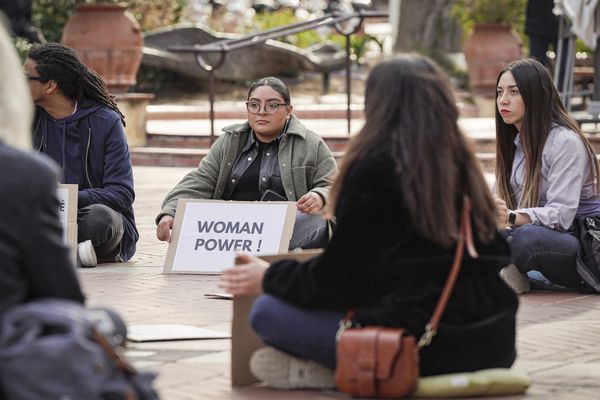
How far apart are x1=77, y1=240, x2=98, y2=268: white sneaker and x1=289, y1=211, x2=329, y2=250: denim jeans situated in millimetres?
1171

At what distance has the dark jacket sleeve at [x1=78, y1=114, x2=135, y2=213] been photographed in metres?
7.68

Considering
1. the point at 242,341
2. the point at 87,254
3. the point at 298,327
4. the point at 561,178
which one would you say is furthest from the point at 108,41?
the point at 298,327

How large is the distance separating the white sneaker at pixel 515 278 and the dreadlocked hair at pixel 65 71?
2.52 meters

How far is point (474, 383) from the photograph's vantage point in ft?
14.6

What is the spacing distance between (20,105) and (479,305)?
5.93 feet

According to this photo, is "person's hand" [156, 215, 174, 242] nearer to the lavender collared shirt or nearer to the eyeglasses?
the eyeglasses

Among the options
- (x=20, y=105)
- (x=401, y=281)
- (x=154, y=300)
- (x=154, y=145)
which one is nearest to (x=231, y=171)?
(x=154, y=300)

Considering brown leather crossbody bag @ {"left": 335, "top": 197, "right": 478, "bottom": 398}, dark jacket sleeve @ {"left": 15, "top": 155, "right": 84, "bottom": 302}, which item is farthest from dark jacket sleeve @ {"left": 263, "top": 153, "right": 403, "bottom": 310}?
dark jacket sleeve @ {"left": 15, "top": 155, "right": 84, "bottom": 302}

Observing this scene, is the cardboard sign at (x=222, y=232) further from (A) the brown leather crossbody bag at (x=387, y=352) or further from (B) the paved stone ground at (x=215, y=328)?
(A) the brown leather crossbody bag at (x=387, y=352)

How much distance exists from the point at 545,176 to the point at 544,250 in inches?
15.1

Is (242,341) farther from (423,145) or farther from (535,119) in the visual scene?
(535,119)

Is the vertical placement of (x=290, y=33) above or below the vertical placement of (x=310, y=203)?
above

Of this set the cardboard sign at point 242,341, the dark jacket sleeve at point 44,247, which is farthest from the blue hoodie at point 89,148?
the dark jacket sleeve at point 44,247

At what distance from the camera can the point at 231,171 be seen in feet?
24.8
